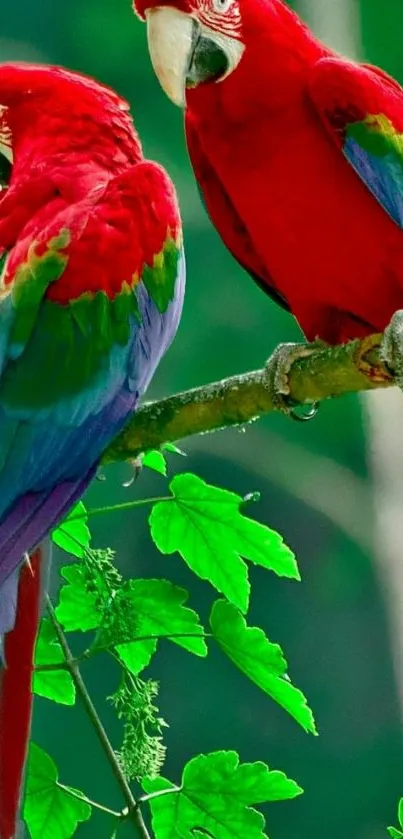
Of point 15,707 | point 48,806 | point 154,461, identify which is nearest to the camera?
point 15,707

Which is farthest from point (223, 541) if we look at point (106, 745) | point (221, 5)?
point (221, 5)

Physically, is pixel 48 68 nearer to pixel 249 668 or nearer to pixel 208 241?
pixel 249 668

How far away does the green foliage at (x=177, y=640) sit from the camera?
0.82 metres

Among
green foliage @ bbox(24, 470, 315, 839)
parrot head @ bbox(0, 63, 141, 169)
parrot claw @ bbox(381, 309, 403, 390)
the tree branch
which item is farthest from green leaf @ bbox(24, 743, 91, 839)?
parrot head @ bbox(0, 63, 141, 169)

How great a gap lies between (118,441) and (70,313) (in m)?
0.12

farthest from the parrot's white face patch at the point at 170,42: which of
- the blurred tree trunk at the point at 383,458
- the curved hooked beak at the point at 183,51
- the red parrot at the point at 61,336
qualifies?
the blurred tree trunk at the point at 383,458

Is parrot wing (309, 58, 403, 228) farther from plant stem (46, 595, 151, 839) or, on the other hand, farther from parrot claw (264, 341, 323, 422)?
plant stem (46, 595, 151, 839)

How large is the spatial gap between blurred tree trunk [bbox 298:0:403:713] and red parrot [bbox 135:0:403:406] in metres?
1.28

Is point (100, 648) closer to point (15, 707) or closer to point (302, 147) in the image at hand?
point (15, 707)

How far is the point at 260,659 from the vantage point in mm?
845

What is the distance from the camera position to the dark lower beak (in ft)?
3.30

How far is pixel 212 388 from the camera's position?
2.91 feet

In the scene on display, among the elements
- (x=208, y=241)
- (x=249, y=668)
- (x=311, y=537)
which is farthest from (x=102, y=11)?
(x=249, y=668)

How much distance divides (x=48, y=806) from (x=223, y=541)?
25 cm
